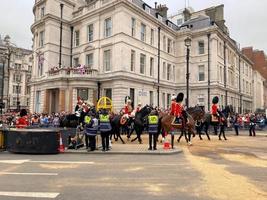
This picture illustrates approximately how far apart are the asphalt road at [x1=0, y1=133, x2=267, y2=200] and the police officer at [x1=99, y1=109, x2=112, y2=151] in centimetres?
188

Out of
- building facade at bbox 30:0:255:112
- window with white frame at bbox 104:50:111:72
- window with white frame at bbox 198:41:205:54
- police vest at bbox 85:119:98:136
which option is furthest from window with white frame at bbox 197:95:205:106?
police vest at bbox 85:119:98:136

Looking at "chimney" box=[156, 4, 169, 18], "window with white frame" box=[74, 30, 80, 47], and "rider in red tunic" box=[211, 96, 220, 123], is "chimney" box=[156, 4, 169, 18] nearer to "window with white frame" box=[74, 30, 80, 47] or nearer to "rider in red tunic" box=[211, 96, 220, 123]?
"window with white frame" box=[74, 30, 80, 47]

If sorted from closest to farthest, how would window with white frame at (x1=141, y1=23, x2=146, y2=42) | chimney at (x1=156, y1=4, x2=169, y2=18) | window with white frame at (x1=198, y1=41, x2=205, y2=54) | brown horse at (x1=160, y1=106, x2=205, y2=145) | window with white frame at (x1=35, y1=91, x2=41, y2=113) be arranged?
brown horse at (x1=160, y1=106, x2=205, y2=145)
window with white frame at (x1=141, y1=23, x2=146, y2=42)
window with white frame at (x1=35, y1=91, x2=41, y2=113)
window with white frame at (x1=198, y1=41, x2=205, y2=54)
chimney at (x1=156, y1=4, x2=169, y2=18)

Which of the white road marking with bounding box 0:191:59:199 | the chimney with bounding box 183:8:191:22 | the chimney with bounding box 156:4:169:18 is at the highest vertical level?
the chimney with bounding box 183:8:191:22

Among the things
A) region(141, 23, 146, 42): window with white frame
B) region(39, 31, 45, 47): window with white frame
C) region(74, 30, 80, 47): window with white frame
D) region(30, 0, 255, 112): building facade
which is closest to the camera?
region(30, 0, 255, 112): building facade

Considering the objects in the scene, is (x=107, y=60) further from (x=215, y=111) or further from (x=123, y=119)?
(x=215, y=111)

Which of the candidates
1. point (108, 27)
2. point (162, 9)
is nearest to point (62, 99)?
point (108, 27)

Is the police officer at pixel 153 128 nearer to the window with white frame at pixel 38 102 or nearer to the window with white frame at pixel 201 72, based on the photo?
the window with white frame at pixel 38 102

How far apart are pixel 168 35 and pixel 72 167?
3943cm

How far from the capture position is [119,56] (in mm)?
36062

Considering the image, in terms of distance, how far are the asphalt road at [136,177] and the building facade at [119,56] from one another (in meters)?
23.8

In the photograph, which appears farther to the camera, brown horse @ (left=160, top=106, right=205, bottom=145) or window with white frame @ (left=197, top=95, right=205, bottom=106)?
window with white frame @ (left=197, top=95, right=205, bottom=106)

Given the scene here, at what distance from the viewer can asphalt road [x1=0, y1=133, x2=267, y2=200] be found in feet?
22.7

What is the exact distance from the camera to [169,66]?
155 feet
